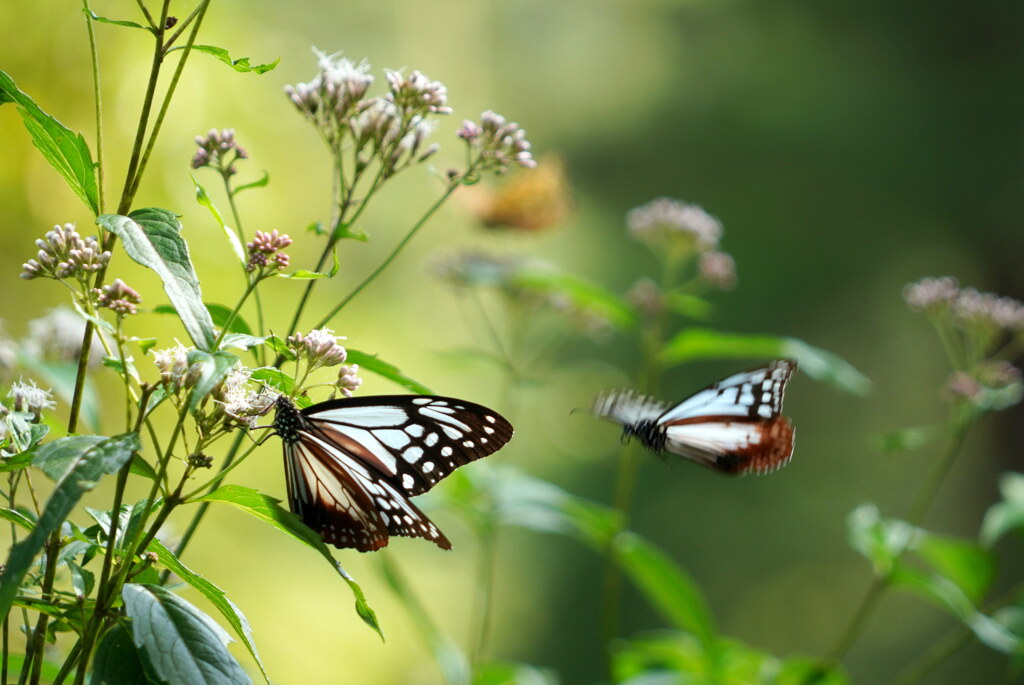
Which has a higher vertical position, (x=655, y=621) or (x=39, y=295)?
(x=39, y=295)

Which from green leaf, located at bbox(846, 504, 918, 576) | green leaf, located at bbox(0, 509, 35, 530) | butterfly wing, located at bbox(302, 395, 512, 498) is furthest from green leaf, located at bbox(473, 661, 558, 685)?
green leaf, located at bbox(0, 509, 35, 530)

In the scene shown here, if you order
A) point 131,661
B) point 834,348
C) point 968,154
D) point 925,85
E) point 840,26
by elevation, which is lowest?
point 131,661

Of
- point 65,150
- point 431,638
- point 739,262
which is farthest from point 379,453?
point 739,262

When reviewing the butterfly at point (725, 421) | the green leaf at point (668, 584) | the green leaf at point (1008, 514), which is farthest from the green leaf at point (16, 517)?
the green leaf at point (1008, 514)

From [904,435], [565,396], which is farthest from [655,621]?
[904,435]

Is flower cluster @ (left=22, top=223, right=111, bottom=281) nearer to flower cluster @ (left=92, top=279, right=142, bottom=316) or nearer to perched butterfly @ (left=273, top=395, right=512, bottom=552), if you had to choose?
flower cluster @ (left=92, top=279, right=142, bottom=316)

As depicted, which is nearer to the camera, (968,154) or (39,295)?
(39,295)

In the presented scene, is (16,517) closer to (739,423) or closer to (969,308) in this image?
(739,423)

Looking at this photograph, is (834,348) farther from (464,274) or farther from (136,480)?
(136,480)
